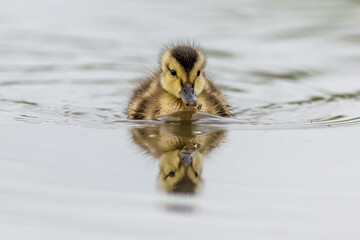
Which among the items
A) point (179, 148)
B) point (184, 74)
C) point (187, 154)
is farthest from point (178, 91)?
point (187, 154)

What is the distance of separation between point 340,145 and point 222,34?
4652mm

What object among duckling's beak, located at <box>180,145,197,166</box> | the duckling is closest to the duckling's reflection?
duckling's beak, located at <box>180,145,197,166</box>

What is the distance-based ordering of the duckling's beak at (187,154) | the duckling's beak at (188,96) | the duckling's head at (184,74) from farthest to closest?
the duckling's head at (184,74)
the duckling's beak at (188,96)
the duckling's beak at (187,154)

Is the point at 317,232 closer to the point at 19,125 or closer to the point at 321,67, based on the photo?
the point at 19,125

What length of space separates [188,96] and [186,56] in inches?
12.6

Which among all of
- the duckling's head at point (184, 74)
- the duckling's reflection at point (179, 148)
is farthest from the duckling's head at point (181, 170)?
the duckling's head at point (184, 74)

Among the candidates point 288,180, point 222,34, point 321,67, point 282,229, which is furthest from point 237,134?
point 222,34

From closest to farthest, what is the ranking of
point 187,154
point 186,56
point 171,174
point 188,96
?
point 171,174 → point 187,154 → point 188,96 → point 186,56

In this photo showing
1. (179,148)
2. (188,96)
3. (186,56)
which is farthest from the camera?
(186,56)

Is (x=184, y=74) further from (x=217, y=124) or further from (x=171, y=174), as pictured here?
(x=171, y=174)

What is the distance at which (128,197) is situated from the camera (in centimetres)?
350

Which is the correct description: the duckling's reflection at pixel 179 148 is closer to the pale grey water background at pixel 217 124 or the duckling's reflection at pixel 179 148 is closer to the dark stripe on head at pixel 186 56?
the pale grey water background at pixel 217 124

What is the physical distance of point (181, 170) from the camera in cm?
394

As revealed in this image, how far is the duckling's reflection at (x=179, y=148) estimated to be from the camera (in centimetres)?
374
